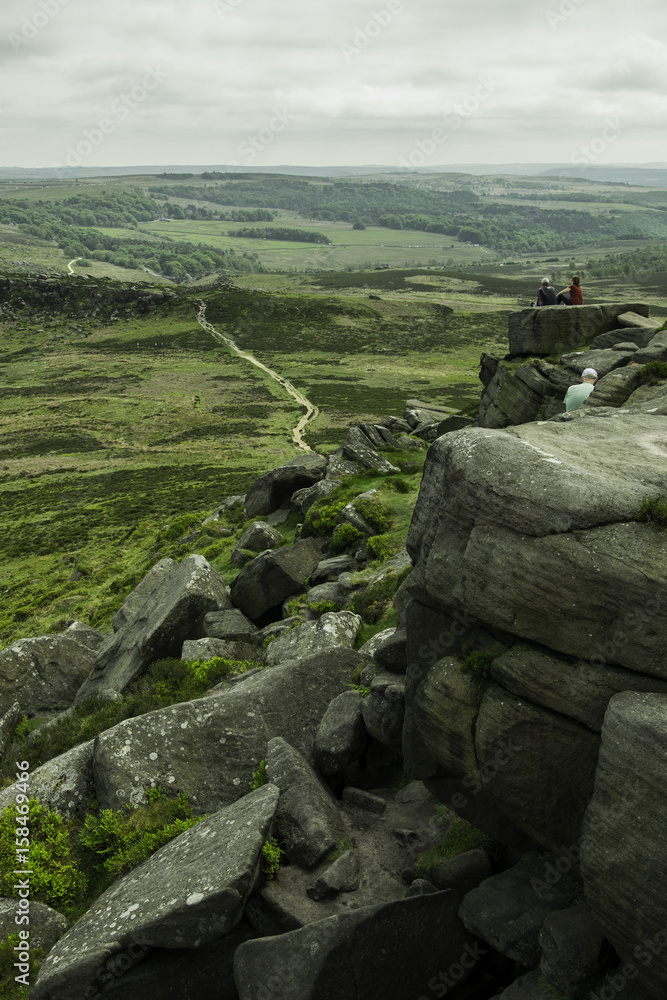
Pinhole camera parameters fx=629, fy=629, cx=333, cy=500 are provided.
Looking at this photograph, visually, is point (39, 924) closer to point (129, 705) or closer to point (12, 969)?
point (12, 969)

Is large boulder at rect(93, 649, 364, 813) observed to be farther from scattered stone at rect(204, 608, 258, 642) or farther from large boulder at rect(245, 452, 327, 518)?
large boulder at rect(245, 452, 327, 518)

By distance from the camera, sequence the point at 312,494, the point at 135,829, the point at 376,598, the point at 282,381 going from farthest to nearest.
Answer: the point at 282,381 < the point at 312,494 < the point at 376,598 < the point at 135,829

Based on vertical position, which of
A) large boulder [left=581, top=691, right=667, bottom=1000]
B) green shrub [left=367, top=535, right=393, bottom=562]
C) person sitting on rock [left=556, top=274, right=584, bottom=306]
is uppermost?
person sitting on rock [left=556, top=274, right=584, bottom=306]

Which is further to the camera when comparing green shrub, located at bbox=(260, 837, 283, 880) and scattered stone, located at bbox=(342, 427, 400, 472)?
scattered stone, located at bbox=(342, 427, 400, 472)

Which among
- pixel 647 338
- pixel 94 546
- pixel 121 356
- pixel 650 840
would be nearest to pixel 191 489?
pixel 94 546

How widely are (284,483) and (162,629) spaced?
53.9 ft

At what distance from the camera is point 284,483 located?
35.2 m

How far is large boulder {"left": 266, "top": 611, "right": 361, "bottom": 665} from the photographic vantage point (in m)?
17.5

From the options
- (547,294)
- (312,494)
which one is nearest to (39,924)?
(312,494)

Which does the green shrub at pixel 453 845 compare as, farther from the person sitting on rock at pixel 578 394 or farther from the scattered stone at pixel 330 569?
the person sitting on rock at pixel 578 394

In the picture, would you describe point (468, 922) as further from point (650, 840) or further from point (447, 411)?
point (447, 411)

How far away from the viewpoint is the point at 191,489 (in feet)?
216

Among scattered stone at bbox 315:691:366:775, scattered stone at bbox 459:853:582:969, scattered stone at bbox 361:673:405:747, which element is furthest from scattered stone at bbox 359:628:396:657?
scattered stone at bbox 459:853:582:969

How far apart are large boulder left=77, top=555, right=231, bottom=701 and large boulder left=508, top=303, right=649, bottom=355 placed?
1884 centimetres
